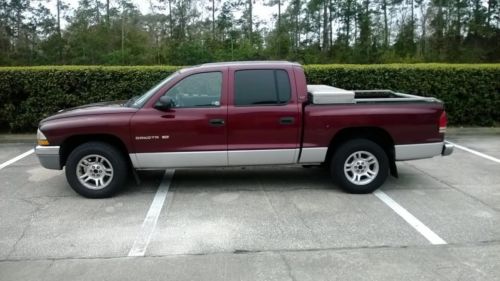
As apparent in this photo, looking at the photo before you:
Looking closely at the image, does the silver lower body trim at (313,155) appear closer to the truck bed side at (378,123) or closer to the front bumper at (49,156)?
the truck bed side at (378,123)

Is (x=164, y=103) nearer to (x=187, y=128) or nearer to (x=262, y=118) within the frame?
(x=187, y=128)

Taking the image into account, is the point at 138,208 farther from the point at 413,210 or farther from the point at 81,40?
the point at 81,40

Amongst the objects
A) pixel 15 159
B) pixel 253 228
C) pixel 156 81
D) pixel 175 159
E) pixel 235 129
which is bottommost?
pixel 253 228

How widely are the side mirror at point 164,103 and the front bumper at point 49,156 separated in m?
1.42

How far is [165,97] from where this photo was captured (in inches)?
247

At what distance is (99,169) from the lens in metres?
6.45

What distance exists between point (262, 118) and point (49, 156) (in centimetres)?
280

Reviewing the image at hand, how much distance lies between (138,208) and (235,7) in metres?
19.1

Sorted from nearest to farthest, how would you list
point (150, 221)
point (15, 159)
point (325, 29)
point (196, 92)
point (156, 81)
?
point (150, 221), point (196, 92), point (15, 159), point (156, 81), point (325, 29)

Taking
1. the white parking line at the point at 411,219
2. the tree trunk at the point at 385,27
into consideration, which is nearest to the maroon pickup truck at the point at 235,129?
the white parking line at the point at 411,219

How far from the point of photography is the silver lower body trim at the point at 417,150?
261 inches

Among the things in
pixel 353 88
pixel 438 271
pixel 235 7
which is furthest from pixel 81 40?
pixel 438 271

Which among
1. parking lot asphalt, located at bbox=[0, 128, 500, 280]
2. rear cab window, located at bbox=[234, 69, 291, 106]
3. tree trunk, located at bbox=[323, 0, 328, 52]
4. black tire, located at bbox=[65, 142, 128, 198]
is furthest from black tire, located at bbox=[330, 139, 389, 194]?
tree trunk, located at bbox=[323, 0, 328, 52]

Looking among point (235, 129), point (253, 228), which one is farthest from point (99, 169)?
point (253, 228)
